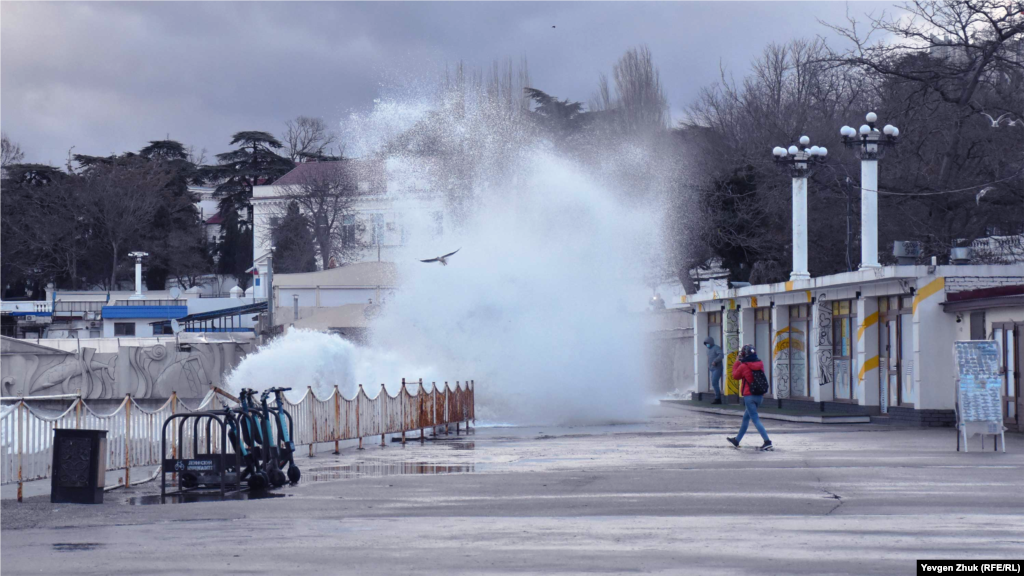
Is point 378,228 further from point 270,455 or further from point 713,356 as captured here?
A: point 270,455

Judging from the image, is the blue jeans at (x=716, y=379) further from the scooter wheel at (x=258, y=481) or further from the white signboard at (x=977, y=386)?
the scooter wheel at (x=258, y=481)

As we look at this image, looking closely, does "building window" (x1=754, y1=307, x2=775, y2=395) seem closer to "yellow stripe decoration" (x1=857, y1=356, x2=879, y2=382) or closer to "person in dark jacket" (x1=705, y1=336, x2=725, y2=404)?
"person in dark jacket" (x1=705, y1=336, x2=725, y2=404)

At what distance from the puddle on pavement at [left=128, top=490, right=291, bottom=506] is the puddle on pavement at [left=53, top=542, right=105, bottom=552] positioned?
3.53 m

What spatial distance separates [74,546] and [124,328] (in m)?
69.8

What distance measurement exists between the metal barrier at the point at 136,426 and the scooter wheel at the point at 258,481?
1.19 m

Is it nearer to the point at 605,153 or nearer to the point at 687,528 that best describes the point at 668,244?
the point at 605,153

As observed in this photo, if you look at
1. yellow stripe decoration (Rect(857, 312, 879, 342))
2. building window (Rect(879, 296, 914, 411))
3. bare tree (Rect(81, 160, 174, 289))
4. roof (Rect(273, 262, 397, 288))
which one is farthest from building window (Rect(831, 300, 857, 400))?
bare tree (Rect(81, 160, 174, 289))

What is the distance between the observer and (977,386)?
1822 centimetres

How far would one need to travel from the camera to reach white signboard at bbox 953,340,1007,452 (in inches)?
712

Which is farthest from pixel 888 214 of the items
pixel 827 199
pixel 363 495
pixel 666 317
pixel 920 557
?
pixel 920 557

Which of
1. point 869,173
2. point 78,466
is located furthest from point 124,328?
point 78,466

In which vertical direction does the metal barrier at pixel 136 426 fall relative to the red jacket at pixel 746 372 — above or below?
below

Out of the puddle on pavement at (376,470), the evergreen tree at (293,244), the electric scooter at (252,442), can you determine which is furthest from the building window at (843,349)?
the evergreen tree at (293,244)

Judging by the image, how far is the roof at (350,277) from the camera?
71.8 m
